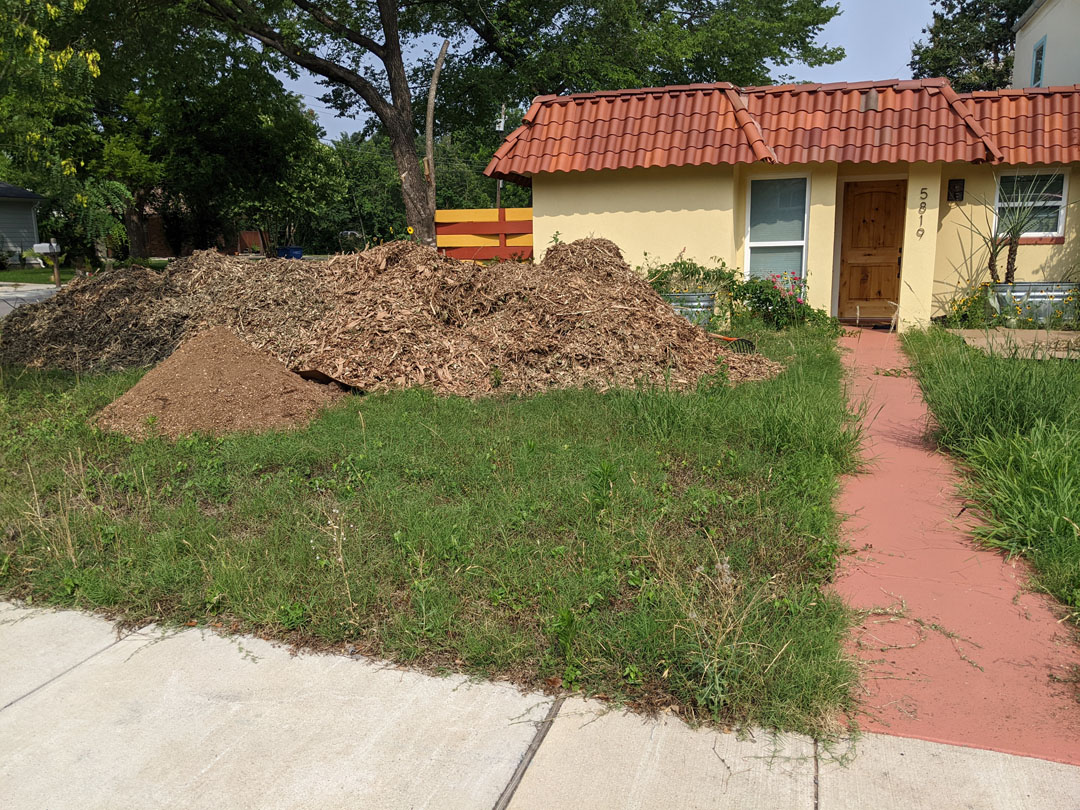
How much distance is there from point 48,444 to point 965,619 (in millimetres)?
6605

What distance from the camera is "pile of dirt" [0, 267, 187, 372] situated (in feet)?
34.5

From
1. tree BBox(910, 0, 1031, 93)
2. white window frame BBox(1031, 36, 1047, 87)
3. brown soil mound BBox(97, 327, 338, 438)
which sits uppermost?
tree BBox(910, 0, 1031, 93)

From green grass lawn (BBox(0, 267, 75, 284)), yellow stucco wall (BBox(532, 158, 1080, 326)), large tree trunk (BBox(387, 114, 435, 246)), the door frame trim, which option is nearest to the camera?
yellow stucco wall (BBox(532, 158, 1080, 326))

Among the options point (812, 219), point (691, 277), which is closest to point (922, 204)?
point (812, 219)

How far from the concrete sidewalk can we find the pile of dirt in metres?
7.53

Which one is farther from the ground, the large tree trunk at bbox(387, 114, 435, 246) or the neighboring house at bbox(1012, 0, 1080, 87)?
the neighboring house at bbox(1012, 0, 1080, 87)

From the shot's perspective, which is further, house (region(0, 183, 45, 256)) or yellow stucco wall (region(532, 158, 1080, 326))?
house (region(0, 183, 45, 256))

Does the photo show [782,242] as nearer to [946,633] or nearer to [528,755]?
[946,633]

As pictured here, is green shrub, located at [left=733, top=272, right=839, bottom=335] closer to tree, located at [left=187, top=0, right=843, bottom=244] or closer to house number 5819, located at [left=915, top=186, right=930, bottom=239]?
house number 5819, located at [left=915, top=186, right=930, bottom=239]

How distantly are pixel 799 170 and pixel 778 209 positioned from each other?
2.17 ft

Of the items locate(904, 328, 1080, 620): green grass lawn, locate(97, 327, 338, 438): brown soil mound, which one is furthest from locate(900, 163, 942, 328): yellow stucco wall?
locate(97, 327, 338, 438): brown soil mound

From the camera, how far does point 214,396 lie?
739cm

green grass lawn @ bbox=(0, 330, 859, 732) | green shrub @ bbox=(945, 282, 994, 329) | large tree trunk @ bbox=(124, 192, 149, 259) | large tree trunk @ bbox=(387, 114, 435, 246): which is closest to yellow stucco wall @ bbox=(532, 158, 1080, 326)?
green shrub @ bbox=(945, 282, 994, 329)

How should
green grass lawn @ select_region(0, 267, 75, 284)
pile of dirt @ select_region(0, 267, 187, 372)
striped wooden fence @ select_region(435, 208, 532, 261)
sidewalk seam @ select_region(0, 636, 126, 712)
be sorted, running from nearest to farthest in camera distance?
sidewalk seam @ select_region(0, 636, 126, 712)
pile of dirt @ select_region(0, 267, 187, 372)
striped wooden fence @ select_region(435, 208, 532, 261)
green grass lawn @ select_region(0, 267, 75, 284)
